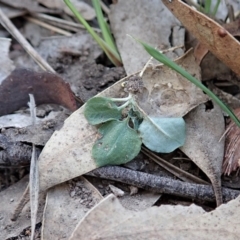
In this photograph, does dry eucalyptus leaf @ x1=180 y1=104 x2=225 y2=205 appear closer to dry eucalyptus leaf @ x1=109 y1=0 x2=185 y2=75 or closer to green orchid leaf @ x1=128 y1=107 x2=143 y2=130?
green orchid leaf @ x1=128 y1=107 x2=143 y2=130

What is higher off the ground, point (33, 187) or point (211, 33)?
point (211, 33)

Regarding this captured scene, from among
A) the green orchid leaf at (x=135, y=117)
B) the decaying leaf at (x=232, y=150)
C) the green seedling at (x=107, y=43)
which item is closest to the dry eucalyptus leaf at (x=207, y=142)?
the decaying leaf at (x=232, y=150)

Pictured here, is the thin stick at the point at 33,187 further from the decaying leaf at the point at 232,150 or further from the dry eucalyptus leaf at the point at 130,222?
the decaying leaf at the point at 232,150

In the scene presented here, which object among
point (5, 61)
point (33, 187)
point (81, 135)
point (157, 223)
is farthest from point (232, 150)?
point (5, 61)

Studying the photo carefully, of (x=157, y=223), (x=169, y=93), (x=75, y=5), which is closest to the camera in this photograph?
(x=157, y=223)

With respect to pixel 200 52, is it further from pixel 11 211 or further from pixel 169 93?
pixel 11 211

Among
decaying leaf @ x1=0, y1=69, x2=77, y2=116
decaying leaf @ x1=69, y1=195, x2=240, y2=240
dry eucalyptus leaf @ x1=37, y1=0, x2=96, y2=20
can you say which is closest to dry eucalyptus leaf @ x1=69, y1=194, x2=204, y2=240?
decaying leaf @ x1=69, y1=195, x2=240, y2=240

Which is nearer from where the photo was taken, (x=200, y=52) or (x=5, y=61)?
(x=200, y=52)
